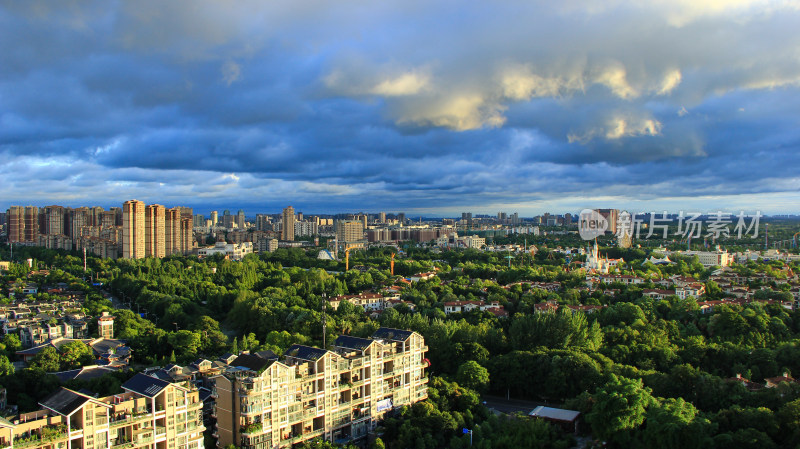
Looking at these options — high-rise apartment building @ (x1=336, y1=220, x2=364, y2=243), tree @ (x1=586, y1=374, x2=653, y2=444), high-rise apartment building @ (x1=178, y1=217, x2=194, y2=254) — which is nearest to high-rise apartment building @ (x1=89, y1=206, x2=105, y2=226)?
high-rise apartment building @ (x1=178, y1=217, x2=194, y2=254)

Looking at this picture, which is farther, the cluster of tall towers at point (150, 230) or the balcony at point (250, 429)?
the cluster of tall towers at point (150, 230)

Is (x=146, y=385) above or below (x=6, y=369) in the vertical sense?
above

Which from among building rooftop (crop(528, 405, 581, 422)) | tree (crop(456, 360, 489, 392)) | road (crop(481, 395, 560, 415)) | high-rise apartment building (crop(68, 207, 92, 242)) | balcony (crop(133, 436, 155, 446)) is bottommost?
road (crop(481, 395, 560, 415))

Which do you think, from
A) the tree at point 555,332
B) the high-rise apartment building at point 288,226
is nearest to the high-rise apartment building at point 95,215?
the high-rise apartment building at point 288,226

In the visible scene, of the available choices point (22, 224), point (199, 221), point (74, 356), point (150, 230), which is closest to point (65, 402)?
point (74, 356)

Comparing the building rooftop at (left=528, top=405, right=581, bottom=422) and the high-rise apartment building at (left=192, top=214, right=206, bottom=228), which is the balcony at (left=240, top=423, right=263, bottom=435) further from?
the high-rise apartment building at (left=192, top=214, right=206, bottom=228)

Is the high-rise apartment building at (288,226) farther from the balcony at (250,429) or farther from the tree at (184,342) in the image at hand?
the balcony at (250,429)

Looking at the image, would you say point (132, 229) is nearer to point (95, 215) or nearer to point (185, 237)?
point (185, 237)

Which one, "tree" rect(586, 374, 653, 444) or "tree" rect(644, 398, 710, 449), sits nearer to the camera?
"tree" rect(644, 398, 710, 449)
